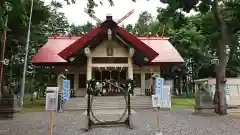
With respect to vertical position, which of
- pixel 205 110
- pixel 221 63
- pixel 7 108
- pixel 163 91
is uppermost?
pixel 221 63

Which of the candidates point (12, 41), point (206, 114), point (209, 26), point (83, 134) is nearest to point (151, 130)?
point (83, 134)

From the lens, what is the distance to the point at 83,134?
25.7 ft

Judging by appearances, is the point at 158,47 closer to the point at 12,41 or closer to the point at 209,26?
the point at 209,26

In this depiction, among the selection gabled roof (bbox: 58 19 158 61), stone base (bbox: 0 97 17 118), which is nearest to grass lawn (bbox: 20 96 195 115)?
stone base (bbox: 0 97 17 118)

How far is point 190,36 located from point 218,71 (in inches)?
695

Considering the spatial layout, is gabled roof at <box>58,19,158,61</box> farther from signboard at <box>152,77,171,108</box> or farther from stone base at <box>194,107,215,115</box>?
stone base at <box>194,107,215,115</box>

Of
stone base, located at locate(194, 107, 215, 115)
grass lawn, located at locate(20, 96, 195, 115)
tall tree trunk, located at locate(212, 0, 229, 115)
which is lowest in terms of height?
grass lawn, located at locate(20, 96, 195, 115)

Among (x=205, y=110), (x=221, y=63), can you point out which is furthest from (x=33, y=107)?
(x=221, y=63)

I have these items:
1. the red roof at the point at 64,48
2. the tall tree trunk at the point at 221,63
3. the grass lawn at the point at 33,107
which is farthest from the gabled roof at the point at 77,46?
the tall tree trunk at the point at 221,63

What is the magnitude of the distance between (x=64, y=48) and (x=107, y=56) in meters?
5.32

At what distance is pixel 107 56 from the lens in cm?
2058

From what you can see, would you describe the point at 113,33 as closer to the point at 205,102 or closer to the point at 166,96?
→ the point at 166,96

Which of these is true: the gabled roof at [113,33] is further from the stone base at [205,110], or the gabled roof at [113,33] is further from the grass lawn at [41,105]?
the stone base at [205,110]

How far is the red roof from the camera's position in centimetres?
2206
